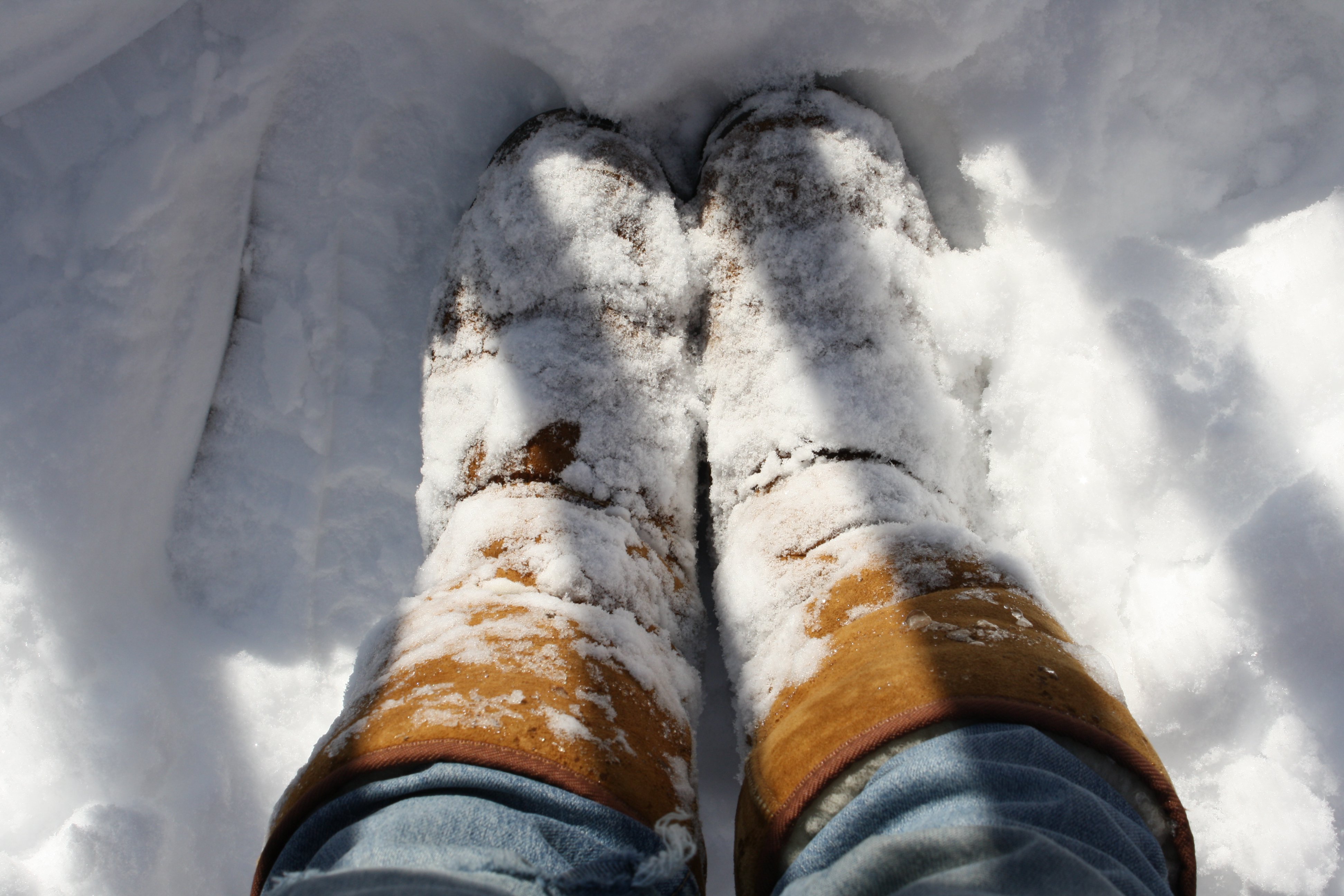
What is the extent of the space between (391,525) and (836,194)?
2.24 feet

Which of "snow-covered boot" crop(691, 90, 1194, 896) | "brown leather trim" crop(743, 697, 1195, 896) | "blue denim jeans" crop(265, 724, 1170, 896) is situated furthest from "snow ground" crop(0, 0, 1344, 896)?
"blue denim jeans" crop(265, 724, 1170, 896)

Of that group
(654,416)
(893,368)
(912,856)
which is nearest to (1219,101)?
(893,368)

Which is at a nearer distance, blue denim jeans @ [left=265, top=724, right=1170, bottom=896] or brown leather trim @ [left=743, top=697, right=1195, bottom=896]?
blue denim jeans @ [left=265, top=724, right=1170, bottom=896]

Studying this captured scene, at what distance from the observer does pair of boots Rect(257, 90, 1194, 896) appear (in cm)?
60

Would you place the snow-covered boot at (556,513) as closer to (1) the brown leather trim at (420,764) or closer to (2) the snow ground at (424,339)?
(1) the brown leather trim at (420,764)

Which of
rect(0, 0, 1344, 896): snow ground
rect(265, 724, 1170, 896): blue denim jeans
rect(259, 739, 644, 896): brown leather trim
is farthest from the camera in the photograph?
rect(0, 0, 1344, 896): snow ground

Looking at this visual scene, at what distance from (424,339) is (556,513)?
1.21 feet

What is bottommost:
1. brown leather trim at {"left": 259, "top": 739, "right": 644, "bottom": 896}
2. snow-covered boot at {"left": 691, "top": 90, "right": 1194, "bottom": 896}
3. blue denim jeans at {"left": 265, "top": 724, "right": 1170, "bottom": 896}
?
blue denim jeans at {"left": 265, "top": 724, "right": 1170, "bottom": 896}

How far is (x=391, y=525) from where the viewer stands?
42.7 inches

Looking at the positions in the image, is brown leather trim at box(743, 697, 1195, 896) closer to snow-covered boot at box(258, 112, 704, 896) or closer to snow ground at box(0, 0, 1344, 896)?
snow-covered boot at box(258, 112, 704, 896)

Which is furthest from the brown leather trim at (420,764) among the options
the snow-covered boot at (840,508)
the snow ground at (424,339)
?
the snow ground at (424,339)

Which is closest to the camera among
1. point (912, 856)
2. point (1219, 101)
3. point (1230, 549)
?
point (912, 856)

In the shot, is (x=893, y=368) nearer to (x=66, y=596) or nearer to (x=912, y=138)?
(x=912, y=138)

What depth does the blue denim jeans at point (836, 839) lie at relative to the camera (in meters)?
0.46
